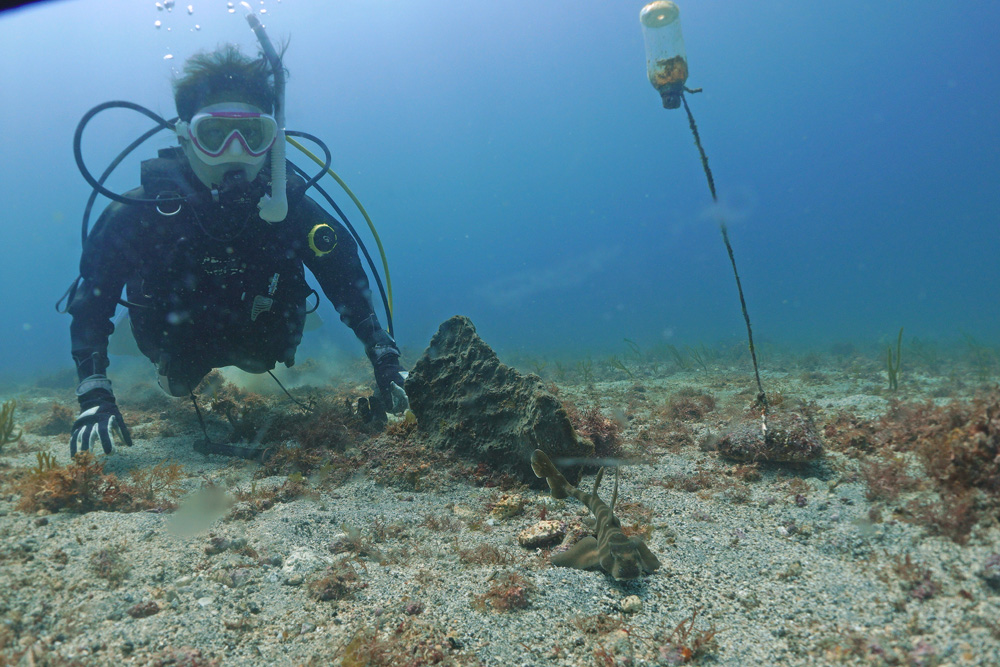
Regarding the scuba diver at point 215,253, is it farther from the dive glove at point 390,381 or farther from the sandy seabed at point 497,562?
the sandy seabed at point 497,562

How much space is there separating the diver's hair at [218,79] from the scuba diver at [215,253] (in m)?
0.01

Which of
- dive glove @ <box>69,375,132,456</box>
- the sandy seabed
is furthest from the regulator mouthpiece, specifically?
dive glove @ <box>69,375,132,456</box>

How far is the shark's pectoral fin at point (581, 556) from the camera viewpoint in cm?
276

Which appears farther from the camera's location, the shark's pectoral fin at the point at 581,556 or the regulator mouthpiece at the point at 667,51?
the regulator mouthpiece at the point at 667,51

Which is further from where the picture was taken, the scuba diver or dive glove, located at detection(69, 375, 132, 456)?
the scuba diver

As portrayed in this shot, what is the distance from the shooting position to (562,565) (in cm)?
284

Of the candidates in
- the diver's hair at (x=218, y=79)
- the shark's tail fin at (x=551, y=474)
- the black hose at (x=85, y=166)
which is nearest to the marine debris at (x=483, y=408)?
the shark's tail fin at (x=551, y=474)

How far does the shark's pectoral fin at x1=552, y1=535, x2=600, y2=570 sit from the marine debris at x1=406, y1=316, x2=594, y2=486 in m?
1.22

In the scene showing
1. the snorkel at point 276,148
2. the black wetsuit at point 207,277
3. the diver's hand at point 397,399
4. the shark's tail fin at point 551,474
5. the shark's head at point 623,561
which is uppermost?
the snorkel at point 276,148

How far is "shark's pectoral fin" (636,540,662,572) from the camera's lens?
268 centimetres

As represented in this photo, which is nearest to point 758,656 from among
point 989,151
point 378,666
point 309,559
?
point 378,666

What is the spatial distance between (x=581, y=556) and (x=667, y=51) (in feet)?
13.3

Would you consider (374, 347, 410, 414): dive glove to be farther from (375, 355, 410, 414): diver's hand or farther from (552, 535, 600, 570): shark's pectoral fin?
(552, 535, 600, 570): shark's pectoral fin

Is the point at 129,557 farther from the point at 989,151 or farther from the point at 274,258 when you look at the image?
the point at 989,151
